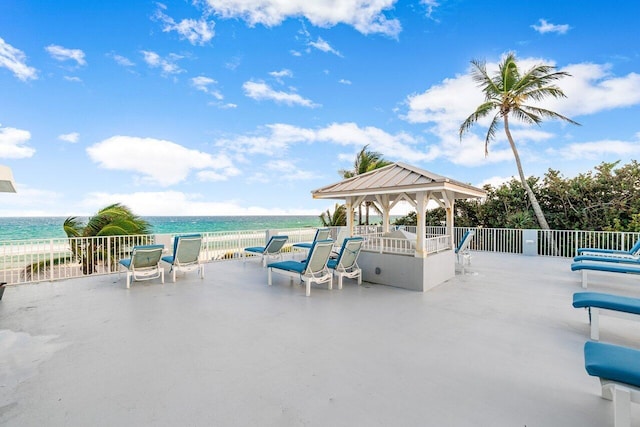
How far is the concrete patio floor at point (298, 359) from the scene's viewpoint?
2.23 m

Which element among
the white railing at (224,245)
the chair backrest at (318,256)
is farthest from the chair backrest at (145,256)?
the chair backrest at (318,256)

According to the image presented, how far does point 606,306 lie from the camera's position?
355cm

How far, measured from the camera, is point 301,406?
7.57ft

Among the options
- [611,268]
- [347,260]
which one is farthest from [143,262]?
[611,268]

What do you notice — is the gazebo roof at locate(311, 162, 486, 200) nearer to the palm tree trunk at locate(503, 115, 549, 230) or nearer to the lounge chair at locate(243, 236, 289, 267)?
the lounge chair at locate(243, 236, 289, 267)

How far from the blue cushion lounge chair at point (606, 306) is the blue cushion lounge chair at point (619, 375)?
1797mm

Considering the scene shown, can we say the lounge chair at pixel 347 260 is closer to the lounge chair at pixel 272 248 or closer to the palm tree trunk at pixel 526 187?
the lounge chair at pixel 272 248

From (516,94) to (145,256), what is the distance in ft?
51.2

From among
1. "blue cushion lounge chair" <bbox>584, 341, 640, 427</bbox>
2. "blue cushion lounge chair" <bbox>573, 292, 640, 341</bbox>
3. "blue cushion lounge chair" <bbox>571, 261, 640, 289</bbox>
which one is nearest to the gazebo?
"blue cushion lounge chair" <bbox>571, 261, 640, 289</bbox>

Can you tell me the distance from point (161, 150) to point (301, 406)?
2656 centimetres

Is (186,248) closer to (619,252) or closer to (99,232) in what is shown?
(99,232)

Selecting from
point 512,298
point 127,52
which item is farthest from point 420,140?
point 127,52

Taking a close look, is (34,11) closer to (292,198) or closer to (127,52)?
(127,52)

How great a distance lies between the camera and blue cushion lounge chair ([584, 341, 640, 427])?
70.9 inches
